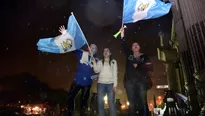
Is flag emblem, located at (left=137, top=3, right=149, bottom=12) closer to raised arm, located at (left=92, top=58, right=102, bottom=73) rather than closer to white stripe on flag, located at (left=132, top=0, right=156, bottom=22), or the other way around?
white stripe on flag, located at (left=132, top=0, right=156, bottom=22)

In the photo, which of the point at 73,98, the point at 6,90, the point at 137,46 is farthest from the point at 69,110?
the point at 6,90

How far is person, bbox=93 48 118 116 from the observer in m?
7.34

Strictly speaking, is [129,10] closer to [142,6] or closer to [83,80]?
[142,6]

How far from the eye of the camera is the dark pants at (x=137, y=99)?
6962 millimetres

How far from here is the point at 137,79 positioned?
723 centimetres

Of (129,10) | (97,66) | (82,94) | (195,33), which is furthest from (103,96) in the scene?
(195,33)

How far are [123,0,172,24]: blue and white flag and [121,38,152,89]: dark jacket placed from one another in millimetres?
1727

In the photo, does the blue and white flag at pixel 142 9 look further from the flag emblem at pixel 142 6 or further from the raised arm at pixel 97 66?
the raised arm at pixel 97 66

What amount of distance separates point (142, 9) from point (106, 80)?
3.21 metres

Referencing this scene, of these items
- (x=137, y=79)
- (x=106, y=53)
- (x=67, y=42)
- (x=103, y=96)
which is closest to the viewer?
(x=137, y=79)

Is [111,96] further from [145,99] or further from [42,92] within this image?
[42,92]

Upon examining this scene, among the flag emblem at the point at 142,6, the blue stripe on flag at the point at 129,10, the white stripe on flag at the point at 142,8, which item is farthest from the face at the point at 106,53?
the flag emblem at the point at 142,6

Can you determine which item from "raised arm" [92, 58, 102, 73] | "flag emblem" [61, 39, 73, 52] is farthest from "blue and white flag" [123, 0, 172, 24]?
"flag emblem" [61, 39, 73, 52]

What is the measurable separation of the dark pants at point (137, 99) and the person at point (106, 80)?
0.55 meters
